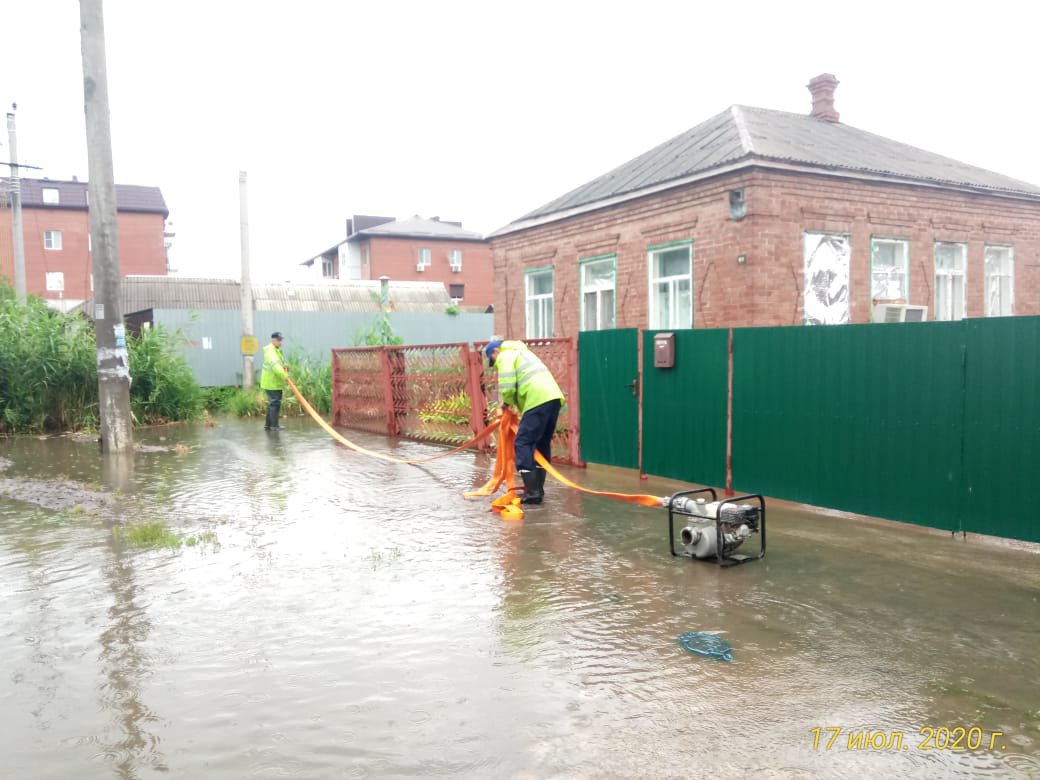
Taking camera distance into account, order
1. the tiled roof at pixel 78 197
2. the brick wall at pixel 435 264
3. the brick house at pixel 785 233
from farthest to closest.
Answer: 1. the brick wall at pixel 435 264
2. the tiled roof at pixel 78 197
3. the brick house at pixel 785 233

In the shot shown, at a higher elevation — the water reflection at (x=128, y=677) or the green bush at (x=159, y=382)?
the green bush at (x=159, y=382)

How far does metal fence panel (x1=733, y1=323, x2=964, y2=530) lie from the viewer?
6.59 m

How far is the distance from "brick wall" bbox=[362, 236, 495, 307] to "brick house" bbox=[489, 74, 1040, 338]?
122ft

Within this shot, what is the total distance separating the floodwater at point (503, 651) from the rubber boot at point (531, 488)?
33.1 inches

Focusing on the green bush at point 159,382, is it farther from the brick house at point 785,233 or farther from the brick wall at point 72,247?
the brick wall at point 72,247

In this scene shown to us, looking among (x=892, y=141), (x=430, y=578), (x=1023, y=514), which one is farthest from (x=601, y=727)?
(x=892, y=141)

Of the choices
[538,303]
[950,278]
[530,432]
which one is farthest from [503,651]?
[538,303]

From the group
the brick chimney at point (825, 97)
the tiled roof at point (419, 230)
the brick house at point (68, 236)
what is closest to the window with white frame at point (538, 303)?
the brick chimney at point (825, 97)

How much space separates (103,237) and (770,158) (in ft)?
34.0

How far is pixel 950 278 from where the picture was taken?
15.9 metres

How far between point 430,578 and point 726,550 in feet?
7.01

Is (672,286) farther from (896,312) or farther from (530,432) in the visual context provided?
(530,432)

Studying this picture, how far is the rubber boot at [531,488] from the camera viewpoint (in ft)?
26.7

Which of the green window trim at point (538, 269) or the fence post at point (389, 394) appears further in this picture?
the green window trim at point (538, 269)
